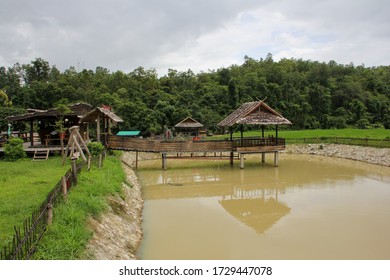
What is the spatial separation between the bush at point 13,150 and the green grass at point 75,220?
8405 millimetres

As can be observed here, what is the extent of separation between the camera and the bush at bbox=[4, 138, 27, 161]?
→ 17.6m

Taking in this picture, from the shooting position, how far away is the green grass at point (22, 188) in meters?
7.64

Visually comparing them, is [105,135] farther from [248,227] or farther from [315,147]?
[315,147]

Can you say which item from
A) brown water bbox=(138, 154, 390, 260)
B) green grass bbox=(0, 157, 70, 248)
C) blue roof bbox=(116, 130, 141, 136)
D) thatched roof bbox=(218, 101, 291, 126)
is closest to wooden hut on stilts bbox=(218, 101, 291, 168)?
thatched roof bbox=(218, 101, 291, 126)

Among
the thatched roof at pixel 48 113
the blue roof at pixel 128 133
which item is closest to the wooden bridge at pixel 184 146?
the thatched roof at pixel 48 113

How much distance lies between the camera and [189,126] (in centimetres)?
3350

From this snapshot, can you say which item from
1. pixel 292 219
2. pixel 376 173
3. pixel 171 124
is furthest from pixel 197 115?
pixel 292 219

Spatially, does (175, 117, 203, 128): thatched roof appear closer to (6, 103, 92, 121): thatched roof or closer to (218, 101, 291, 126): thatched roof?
(218, 101, 291, 126): thatched roof

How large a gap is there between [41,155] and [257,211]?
13.4 metres

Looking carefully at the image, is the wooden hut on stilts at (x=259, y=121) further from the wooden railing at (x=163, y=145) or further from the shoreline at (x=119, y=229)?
the shoreline at (x=119, y=229)

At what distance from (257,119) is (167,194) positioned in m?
9.07

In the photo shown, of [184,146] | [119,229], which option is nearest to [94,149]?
[184,146]

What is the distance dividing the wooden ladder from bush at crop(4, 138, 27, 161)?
67 cm

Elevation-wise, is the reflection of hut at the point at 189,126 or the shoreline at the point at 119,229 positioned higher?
the reflection of hut at the point at 189,126
